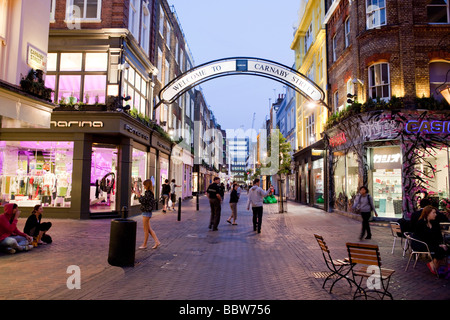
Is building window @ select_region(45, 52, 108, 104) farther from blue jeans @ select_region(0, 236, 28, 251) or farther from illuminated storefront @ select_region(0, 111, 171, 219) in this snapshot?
blue jeans @ select_region(0, 236, 28, 251)

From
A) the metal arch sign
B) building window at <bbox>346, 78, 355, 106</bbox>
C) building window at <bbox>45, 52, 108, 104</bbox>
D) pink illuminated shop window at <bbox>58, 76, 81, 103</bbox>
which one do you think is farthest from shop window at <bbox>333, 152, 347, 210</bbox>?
pink illuminated shop window at <bbox>58, 76, 81, 103</bbox>

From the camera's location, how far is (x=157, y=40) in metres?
21.9

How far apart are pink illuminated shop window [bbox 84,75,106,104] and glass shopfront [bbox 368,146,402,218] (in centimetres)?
1332

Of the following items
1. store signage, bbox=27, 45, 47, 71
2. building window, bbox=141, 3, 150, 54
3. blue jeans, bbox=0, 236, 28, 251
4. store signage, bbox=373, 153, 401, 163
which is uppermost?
building window, bbox=141, 3, 150, 54

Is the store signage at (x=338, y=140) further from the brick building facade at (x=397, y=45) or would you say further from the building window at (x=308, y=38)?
the building window at (x=308, y=38)

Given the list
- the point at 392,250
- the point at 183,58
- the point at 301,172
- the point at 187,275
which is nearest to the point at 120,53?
the point at 187,275

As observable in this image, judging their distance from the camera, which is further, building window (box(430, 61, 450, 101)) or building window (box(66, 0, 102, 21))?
building window (box(66, 0, 102, 21))

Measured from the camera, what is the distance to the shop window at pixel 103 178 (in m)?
15.0

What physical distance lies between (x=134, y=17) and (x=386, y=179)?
612 inches

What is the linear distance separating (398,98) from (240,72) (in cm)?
788

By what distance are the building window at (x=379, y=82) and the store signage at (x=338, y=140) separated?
2.86 m

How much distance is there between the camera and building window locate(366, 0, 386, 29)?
1572cm
